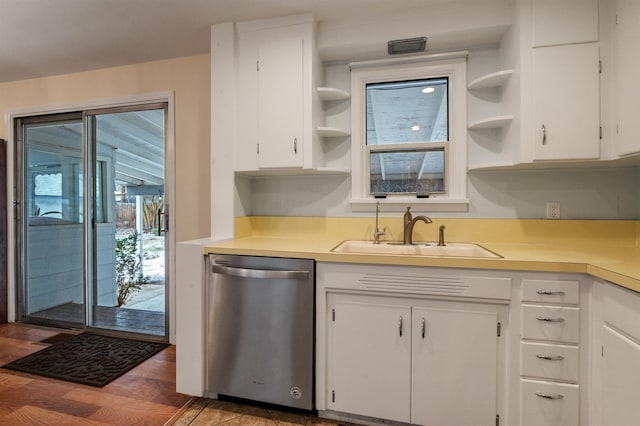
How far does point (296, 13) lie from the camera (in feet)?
6.86

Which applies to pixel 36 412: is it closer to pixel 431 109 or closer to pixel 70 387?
pixel 70 387

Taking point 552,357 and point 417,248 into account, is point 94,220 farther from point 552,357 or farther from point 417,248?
point 552,357

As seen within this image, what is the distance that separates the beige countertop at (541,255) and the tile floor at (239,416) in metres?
0.92

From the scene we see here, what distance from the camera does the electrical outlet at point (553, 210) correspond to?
2047 millimetres

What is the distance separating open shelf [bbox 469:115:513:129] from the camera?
1.94m

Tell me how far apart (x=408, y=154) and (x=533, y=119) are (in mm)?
764

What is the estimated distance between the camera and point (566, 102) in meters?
1.76

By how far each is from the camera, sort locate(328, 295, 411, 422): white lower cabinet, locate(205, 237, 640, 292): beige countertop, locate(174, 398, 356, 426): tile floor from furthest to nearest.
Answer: locate(174, 398, 356, 426): tile floor, locate(328, 295, 411, 422): white lower cabinet, locate(205, 237, 640, 292): beige countertop

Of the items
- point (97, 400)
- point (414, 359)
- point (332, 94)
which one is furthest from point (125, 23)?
point (414, 359)

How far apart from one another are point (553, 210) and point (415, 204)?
0.87 m

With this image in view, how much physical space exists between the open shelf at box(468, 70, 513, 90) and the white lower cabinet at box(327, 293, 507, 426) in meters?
1.38

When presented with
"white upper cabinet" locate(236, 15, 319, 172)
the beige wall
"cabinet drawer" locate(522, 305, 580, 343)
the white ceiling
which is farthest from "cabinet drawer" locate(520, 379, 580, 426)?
the beige wall

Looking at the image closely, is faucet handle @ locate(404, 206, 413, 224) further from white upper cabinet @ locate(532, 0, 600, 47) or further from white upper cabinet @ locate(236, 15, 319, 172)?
white upper cabinet @ locate(532, 0, 600, 47)

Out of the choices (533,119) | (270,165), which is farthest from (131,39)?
(533,119)
